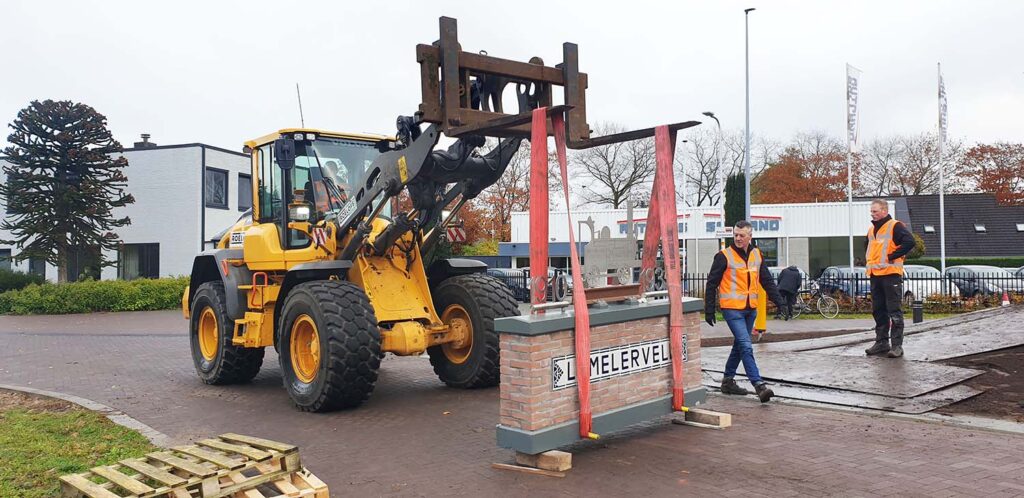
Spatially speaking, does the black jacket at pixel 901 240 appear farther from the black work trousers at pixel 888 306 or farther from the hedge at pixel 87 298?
the hedge at pixel 87 298

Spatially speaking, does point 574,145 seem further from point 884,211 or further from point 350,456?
point 884,211

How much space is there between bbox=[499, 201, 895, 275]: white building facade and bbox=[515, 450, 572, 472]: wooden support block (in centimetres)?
2981

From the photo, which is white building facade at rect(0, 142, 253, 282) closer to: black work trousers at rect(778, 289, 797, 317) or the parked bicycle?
black work trousers at rect(778, 289, 797, 317)

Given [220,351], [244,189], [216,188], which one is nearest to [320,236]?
[220,351]

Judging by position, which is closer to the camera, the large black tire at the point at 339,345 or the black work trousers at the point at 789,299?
the large black tire at the point at 339,345

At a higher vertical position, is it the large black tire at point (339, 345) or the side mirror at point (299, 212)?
the side mirror at point (299, 212)

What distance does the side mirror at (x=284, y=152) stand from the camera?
8805mm

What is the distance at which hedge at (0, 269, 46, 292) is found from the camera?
2684 cm

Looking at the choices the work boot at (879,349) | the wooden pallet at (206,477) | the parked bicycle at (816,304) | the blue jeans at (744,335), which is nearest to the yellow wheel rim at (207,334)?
the wooden pallet at (206,477)

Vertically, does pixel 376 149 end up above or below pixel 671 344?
above

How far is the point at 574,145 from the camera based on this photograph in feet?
24.0

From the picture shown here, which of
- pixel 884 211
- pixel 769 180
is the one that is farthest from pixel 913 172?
pixel 884 211

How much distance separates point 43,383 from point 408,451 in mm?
6764

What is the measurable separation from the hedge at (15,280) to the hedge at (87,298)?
5.34ft
